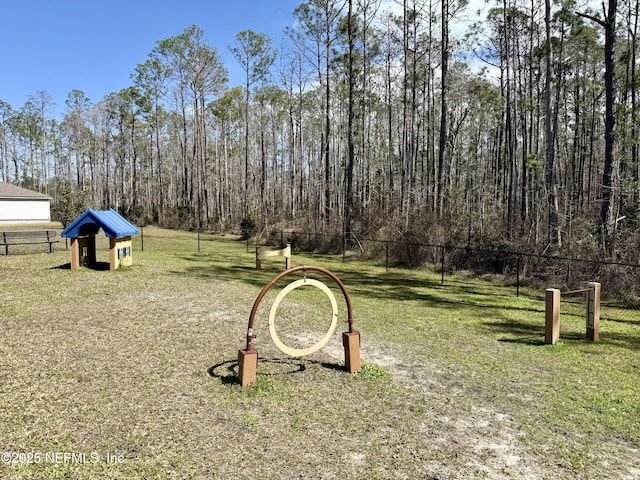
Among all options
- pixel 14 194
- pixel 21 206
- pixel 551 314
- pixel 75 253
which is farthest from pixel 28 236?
pixel 14 194

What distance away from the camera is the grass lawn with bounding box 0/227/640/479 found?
321cm

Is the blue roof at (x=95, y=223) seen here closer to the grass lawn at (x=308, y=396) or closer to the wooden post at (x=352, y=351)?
the grass lawn at (x=308, y=396)

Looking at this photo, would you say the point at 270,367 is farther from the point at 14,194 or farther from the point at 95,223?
the point at 14,194

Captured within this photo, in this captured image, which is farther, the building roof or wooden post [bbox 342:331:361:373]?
the building roof

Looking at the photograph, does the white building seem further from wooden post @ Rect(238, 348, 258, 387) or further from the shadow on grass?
wooden post @ Rect(238, 348, 258, 387)

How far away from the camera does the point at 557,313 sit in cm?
638

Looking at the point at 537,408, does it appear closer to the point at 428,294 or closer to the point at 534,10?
the point at 428,294

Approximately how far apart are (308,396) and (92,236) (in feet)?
37.3

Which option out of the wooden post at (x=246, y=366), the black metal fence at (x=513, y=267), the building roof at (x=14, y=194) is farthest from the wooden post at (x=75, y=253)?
the building roof at (x=14, y=194)

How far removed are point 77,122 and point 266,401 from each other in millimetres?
62398

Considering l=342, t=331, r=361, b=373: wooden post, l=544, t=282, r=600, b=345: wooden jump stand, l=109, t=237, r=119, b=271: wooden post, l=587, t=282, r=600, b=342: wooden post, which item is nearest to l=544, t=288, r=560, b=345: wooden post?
l=544, t=282, r=600, b=345: wooden jump stand

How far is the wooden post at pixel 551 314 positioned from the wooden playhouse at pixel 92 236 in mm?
10861

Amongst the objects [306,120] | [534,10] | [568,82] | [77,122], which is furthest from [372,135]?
[77,122]

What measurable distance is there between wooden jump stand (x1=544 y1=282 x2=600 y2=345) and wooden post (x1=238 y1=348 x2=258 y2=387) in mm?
4646
